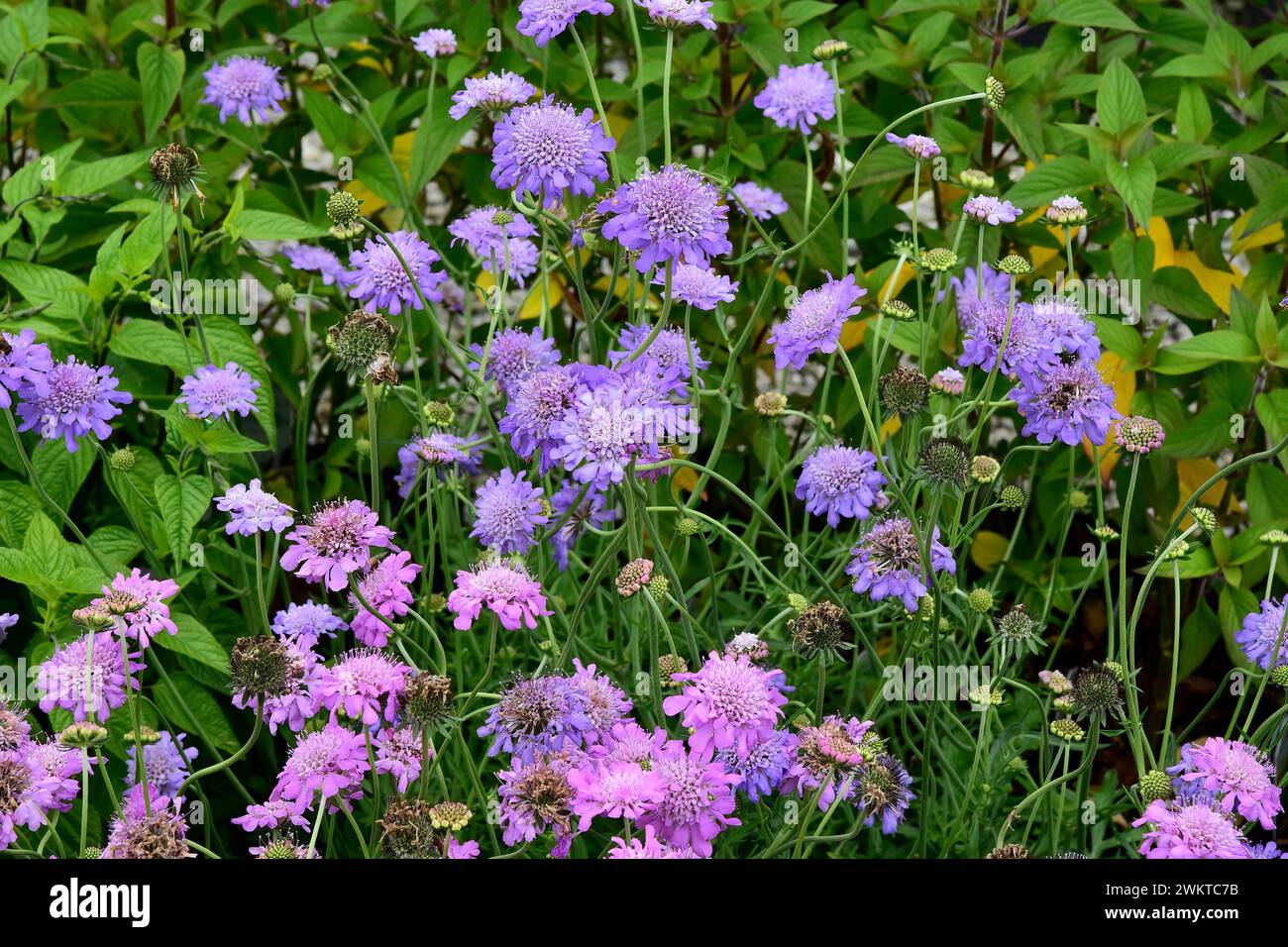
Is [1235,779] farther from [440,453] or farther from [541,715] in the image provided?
[440,453]

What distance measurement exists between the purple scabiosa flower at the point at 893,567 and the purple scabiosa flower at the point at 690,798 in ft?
1.03

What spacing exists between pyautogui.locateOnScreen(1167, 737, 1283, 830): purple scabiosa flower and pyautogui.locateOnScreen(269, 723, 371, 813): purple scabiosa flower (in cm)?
88

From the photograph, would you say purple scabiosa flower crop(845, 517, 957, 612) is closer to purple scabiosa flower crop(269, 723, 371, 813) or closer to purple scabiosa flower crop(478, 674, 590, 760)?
purple scabiosa flower crop(478, 674, 590, 760)

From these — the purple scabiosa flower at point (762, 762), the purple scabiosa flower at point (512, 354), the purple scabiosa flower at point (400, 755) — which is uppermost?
the purple scabiosa flower at point (512, 354)

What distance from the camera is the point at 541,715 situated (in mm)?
1521

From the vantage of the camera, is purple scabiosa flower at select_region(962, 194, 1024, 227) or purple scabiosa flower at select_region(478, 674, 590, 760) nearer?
purple scabiosa flower at select_region(478, 674, 590, 760)

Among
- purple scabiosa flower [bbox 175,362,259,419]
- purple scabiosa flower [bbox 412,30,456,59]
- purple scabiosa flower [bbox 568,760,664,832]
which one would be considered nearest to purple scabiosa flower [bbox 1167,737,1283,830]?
purple scabiosa flower [bbox 568,760,664,832]

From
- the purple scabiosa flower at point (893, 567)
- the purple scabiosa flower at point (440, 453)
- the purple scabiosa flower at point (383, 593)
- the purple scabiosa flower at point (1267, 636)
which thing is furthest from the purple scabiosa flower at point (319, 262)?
the purple scabiosa flower at point (1267, 636)

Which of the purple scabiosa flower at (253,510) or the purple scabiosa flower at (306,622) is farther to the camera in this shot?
the purple scabiosa flower at (306,622)

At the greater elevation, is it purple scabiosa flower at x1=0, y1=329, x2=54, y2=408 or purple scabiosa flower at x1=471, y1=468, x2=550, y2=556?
purple scabiosa flower at x1=0, y1=329, x2=54, y2=408

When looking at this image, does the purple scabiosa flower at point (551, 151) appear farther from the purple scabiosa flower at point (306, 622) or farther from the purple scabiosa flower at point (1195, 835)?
the purple scabiosa flower at point (1195, 835)

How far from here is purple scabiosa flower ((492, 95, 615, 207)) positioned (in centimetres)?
158

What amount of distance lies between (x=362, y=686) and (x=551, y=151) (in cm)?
62

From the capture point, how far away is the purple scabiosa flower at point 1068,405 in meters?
1.71
